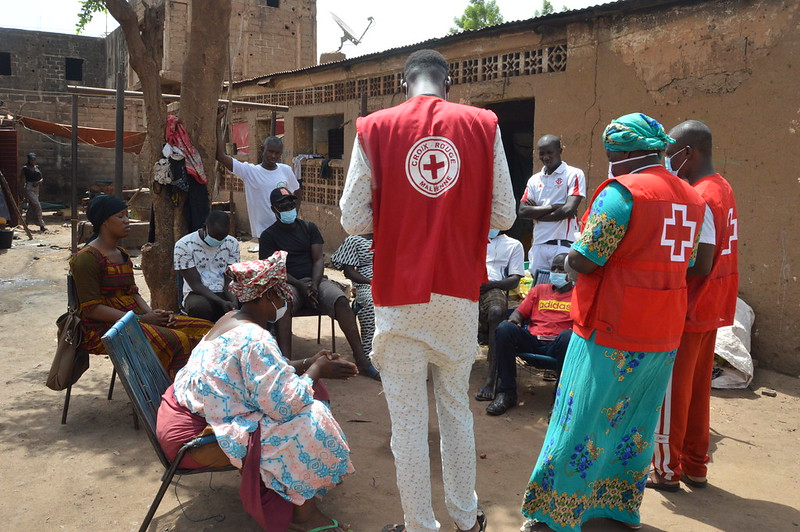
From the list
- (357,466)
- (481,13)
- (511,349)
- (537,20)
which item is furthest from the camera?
(481,13)

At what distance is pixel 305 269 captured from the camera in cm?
549

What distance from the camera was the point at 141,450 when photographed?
3756 millimetres

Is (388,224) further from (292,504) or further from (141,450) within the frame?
(141,450)

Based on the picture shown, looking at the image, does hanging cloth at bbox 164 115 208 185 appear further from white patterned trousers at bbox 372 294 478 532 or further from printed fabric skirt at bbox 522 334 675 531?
printed fabric skirt at bbox 522 334 675 531

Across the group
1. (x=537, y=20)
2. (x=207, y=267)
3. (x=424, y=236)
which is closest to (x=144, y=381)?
(x=424, y=236)

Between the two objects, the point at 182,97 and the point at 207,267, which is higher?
the point at 182,97

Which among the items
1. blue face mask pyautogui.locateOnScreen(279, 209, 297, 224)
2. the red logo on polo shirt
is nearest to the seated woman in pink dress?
the red logo on polo shirt

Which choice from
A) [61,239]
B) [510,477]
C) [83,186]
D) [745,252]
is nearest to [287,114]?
[61,239]

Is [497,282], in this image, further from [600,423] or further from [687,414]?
[600,423]

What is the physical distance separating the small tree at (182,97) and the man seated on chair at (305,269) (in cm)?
82

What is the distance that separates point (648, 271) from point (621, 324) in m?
0.24

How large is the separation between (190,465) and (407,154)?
1.64 meters

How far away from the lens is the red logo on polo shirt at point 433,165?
2365 millimetres

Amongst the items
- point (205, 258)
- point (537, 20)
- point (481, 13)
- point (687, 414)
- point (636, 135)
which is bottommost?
point (687, 414)
